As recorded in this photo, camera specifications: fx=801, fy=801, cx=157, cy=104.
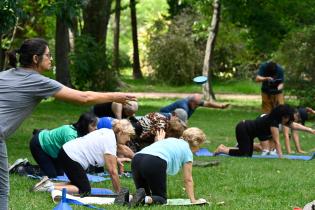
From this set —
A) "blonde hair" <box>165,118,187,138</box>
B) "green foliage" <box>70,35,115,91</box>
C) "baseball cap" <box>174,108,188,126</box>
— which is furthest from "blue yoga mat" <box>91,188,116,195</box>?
"green foliage" <box>70,35,115,91</box>

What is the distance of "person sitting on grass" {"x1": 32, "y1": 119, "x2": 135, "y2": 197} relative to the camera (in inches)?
350

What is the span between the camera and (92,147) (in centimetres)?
898

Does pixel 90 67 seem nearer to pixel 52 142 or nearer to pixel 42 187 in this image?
pixel 52 142

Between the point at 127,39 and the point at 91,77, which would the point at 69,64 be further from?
the point at 127,39

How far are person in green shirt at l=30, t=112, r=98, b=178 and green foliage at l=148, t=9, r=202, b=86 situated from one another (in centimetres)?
2966

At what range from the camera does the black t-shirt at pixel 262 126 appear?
1368cm

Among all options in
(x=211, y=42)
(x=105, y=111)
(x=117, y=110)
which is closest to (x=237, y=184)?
(x=117, y=110)

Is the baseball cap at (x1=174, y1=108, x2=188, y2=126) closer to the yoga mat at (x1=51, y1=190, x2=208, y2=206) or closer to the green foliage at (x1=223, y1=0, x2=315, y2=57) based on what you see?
the yoga mat at (x1=51, y1=190, x2=208, y2=206)

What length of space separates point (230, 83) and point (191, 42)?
3.50 m

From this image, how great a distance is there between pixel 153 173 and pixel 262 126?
233 inches

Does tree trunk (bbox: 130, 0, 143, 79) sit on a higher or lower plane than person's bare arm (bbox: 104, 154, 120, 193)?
lower

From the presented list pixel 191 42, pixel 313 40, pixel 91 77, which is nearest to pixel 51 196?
pixel 313 40

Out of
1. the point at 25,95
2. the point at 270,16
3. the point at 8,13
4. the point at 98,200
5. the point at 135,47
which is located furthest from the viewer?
the point at 135,47

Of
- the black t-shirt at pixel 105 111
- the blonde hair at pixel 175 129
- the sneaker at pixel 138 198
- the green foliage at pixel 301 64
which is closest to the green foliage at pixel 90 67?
the green foliage at pixel 301 64
